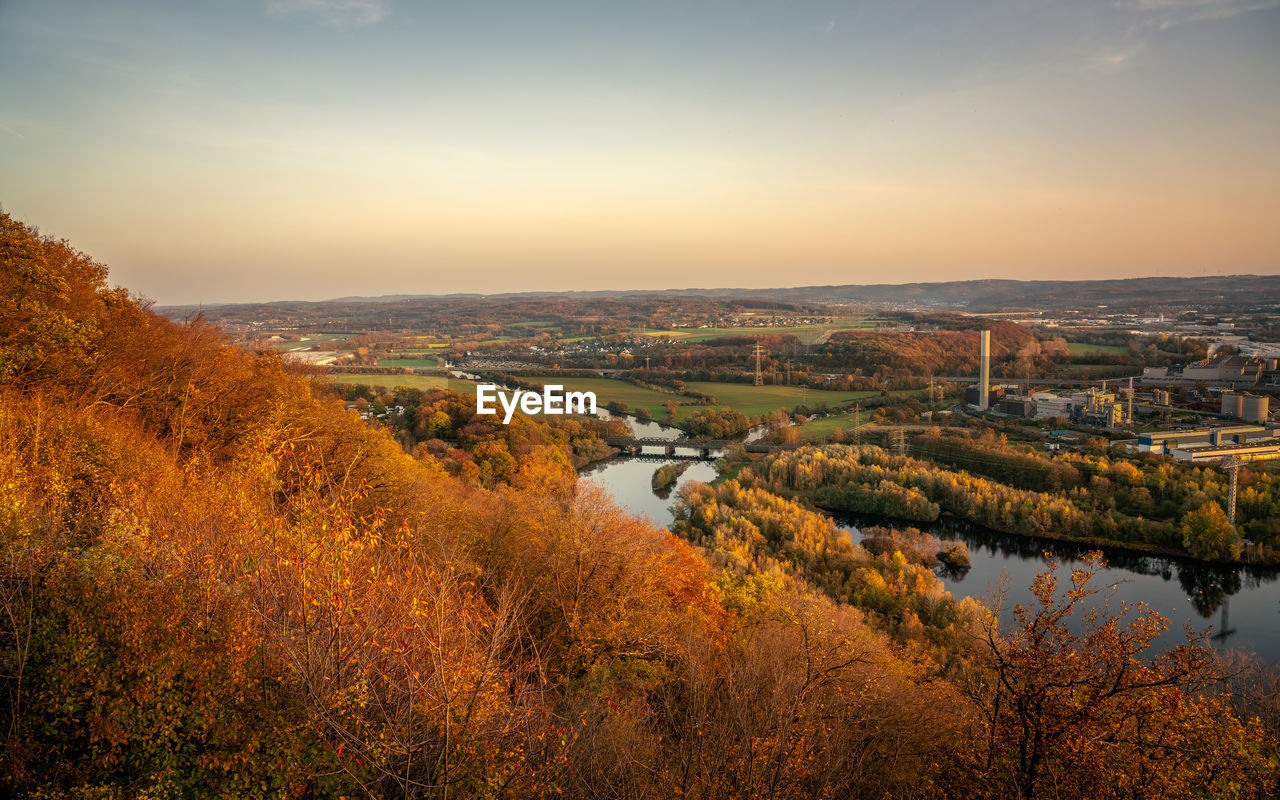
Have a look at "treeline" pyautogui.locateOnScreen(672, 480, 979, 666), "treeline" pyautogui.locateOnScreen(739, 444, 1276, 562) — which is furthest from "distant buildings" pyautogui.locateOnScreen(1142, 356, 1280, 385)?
"treeline" pyautogui.locateOnScreen(672, 480, 979, 666)

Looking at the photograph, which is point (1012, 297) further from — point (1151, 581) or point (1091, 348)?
point (1151, 581)

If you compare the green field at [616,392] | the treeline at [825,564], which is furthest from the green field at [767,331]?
the treeline at [825,564]

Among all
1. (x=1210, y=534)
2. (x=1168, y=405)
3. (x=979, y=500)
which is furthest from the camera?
(x=1168, y=405)

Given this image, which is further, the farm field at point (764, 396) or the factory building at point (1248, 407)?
the farm field at point (764, 396)

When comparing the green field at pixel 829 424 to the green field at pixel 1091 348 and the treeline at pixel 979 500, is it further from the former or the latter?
the green field at pixel 1091 348

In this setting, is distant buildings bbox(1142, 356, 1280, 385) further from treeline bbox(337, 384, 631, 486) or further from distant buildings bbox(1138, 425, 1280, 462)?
treeline bbox(337, 384, 631, 486)

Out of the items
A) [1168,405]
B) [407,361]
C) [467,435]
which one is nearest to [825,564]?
[467,435]
